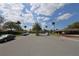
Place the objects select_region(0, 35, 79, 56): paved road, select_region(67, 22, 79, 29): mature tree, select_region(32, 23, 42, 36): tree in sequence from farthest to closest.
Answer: select_region(32, 23, 42, 36): tree → select_region(67, 22, 79, 29): mature tree → select_region(0, 35, 79, 56): paved road

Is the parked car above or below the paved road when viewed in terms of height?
above

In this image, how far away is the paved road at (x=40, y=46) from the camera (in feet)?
21.8

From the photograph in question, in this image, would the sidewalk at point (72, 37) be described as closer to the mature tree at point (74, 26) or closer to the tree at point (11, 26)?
the mature tree at point (74, 26)

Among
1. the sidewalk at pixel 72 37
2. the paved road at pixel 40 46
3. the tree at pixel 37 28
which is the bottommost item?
the paved road at pixel 40 46

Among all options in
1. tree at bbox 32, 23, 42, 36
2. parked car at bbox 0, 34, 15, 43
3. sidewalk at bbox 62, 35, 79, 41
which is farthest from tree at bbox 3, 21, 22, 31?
sidewalk at bbox 62, 35, 79, 41

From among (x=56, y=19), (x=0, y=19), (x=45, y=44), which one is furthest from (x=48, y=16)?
(x=0, y=19)

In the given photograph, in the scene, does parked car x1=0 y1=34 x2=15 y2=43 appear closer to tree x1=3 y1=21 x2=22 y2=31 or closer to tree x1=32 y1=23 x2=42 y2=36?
tree x1=3 y1=21 x2=22 y2=31

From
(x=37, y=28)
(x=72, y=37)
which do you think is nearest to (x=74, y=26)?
(x=72, y=37)

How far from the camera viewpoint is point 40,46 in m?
6.83

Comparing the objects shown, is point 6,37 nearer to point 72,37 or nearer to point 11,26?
point 11,26

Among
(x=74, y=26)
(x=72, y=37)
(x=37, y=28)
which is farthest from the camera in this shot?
(x=72, y=37)

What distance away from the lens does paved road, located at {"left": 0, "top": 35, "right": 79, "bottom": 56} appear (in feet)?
21.8

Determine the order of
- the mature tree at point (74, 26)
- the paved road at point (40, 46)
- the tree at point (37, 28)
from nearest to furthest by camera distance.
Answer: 1. the paved road at point (40, 46)
2. the mature tree at point (74, 26)
3. the tree at point (37, 28)

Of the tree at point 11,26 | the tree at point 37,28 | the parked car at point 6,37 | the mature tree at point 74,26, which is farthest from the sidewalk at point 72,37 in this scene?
the parked car at point 6,37
